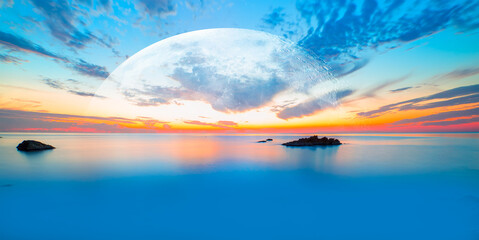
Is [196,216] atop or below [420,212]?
below

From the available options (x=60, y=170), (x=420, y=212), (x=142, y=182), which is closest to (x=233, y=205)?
(x=142, y=182)

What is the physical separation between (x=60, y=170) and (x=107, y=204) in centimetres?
1369

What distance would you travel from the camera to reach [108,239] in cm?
676

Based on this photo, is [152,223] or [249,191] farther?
[249,191]

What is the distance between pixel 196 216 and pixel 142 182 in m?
7.92

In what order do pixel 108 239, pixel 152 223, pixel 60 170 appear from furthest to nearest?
pixel 60 170, pixel 152 223, pixel 108 239

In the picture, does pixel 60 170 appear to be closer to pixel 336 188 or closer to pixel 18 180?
pixel 18 180

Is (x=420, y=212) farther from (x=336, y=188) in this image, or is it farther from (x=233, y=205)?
(x=233, y=205)

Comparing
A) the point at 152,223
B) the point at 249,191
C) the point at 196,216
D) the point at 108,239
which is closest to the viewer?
the point at 108,239

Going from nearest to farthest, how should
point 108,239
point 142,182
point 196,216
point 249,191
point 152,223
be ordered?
point 108,239 < point 152,223 < point 196,216 < point 249,191 < point 142,182

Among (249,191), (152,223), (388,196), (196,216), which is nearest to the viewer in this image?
(152,223)

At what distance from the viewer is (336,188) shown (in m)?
12.3

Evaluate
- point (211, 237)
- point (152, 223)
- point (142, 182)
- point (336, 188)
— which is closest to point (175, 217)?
point (152, 223)

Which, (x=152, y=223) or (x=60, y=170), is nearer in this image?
(x=152, y=223)
